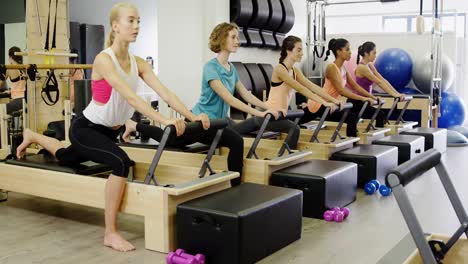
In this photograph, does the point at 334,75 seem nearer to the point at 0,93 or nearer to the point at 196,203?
the point at 196,203

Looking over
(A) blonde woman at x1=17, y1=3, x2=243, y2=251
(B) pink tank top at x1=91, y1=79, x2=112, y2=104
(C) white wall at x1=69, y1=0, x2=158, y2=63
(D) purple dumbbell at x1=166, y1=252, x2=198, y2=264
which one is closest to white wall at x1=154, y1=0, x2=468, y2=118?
(C) white wall at x1=69, y1=0, x2=158, y2=63

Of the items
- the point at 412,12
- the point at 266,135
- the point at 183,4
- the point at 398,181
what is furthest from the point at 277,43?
the point at 398,181

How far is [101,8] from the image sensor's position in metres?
9.48

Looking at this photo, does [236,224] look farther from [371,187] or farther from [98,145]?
[371,187]

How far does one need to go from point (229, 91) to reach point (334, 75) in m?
1.77

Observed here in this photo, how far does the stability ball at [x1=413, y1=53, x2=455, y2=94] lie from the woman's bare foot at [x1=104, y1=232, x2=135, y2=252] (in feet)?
19.0

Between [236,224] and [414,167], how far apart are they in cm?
A: 103

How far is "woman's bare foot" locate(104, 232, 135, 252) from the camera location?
291 centimetres

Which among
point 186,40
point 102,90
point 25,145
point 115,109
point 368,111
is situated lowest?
point 25,145

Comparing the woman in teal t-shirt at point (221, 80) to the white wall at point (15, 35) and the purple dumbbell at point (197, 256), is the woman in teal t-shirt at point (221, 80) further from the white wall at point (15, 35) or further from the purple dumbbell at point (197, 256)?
the white wall at point (15, 35)

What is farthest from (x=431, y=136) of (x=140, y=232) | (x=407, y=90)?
(x=140, y=232)

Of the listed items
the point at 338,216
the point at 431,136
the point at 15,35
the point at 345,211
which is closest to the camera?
the point at 338,216

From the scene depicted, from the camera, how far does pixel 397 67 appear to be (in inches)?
311

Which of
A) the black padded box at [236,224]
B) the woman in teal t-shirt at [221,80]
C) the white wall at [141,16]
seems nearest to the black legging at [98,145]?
the black padded box at [236,224]
